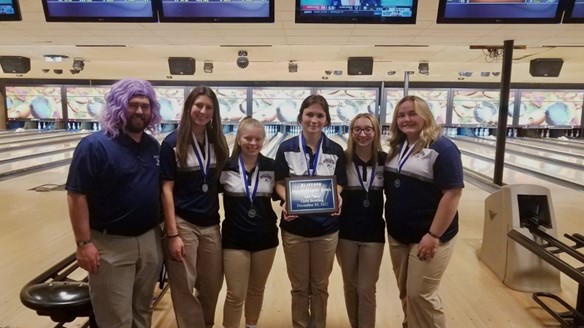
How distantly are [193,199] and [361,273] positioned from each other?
810mm

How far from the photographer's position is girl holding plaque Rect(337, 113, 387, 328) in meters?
1.87

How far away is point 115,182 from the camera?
1.54 meters

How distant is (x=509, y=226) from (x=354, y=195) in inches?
52.2


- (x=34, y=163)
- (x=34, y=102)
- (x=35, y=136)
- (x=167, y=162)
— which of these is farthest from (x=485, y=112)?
(x=34, y=102)

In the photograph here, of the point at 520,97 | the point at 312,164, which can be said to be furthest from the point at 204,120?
the point at 520,97

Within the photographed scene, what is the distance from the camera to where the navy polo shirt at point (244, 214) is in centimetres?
181

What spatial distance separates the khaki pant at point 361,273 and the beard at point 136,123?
0.97m

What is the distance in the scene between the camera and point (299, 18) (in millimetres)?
2840

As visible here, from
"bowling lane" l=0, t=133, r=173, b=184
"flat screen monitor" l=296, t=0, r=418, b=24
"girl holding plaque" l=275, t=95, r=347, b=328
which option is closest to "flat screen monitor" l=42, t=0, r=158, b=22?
"flat screen monitor" l=296, t=0, r=418, b=24

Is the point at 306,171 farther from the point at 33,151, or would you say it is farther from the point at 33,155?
the point at 33,151

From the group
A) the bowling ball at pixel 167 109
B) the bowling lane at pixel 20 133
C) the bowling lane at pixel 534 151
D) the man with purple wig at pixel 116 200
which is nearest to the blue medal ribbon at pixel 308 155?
the man with purple wig at pixel 116 200

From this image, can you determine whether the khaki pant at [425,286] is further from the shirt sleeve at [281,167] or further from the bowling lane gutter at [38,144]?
the bowling lane gutter at [38,144]

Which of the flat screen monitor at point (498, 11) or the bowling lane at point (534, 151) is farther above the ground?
the flat screen monitor at point (498, 11)

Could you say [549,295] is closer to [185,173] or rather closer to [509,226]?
[509,226]
